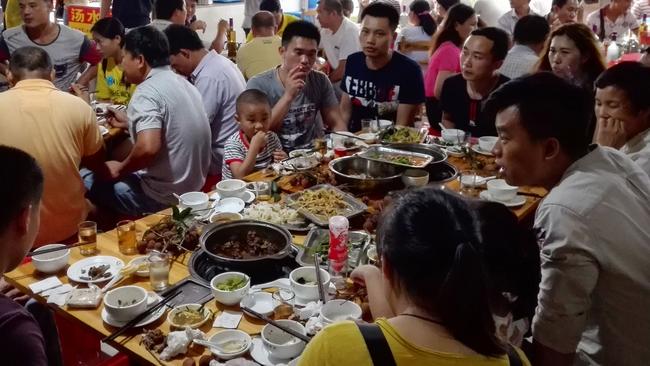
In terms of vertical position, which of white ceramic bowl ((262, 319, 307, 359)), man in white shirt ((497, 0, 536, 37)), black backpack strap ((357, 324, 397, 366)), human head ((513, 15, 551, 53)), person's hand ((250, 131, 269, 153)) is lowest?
white ceramic bowl ((262, 319, 307, 359))

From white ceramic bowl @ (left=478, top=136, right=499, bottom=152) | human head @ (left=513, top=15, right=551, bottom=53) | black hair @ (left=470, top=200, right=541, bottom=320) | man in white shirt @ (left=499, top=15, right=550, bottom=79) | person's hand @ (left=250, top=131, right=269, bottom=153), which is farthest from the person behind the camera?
human head @ (left=513, top=15, right=551, bottom=53)

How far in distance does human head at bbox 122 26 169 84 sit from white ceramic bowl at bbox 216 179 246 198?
1.13 meters

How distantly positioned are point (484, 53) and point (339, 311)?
2924 mm

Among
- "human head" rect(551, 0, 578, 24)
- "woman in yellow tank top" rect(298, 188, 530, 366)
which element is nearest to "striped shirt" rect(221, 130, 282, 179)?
"woman in yellow tank top" rect(298, 188, 530, 366)

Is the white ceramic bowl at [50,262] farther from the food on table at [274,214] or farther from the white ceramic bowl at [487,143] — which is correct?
the white ceramic bowl at [487,143]

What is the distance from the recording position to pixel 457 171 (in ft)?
11.8

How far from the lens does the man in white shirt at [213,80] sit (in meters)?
4.60

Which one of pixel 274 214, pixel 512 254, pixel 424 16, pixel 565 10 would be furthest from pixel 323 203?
pixel 565 10

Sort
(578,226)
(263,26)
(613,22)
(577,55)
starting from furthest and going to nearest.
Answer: (613,22), (263,26), (577,55), (578,226)

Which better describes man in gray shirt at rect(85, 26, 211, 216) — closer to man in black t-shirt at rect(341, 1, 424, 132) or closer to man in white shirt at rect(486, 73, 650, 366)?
man in black t-shirt at rect(341, 1, 424, 132)

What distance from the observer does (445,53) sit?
5.63m

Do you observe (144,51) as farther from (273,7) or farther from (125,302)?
(273,7)

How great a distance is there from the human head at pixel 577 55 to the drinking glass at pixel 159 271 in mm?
3356

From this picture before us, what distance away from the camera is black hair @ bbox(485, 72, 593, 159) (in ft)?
6.80
